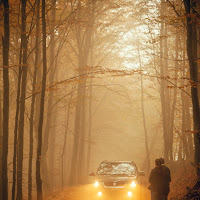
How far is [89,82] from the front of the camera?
2348cm

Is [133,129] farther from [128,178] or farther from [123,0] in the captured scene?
[128,178]

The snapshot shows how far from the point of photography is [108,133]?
46.9 m

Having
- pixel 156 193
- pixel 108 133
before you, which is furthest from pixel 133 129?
pixel 156 193

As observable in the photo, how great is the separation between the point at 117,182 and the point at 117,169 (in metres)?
1.03

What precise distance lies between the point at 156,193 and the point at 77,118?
12.0 meters

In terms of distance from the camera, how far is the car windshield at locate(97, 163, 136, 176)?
1114cm

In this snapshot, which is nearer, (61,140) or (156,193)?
(156,193)

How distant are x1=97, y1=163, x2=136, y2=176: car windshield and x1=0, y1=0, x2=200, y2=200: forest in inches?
24.8

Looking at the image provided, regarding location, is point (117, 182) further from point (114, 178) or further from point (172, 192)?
point (172, 192)

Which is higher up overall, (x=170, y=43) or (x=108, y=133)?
(x=170, y=43)

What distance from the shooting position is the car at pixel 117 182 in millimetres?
10219

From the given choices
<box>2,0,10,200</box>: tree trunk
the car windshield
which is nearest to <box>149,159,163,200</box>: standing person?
the car windshield

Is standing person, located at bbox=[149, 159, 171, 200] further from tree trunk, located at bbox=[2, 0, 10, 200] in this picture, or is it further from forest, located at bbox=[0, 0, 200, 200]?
tree trunk, located at bbox=[2, 0, 10, 200]

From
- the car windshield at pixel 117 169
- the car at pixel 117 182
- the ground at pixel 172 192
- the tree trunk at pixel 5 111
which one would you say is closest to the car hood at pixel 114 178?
the car at pixel 117 182
